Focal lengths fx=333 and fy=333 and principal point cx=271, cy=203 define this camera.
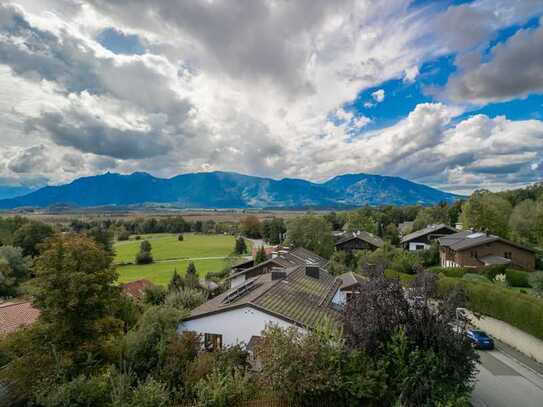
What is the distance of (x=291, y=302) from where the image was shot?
2134cm

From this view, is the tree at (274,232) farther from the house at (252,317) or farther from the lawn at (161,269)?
the house at (252,317)

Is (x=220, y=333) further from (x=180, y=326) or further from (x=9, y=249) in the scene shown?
(x=9, y=249)

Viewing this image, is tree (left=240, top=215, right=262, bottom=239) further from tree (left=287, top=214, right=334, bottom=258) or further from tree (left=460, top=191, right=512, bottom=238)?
tree (left=460, top=191, right=512, bottom=238)

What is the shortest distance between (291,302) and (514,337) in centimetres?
1712

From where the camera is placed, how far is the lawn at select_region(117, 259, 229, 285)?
69.4 metres

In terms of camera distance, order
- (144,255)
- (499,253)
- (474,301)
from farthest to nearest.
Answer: (144,255) < (499,253) < (474,301)

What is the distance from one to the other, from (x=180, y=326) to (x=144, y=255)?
7667 centimetres

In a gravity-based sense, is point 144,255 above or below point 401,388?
below

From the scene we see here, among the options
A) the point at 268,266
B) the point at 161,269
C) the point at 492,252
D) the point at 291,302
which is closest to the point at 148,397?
the point at 291,302

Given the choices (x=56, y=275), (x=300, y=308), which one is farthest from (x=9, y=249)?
(x=300, y=308)

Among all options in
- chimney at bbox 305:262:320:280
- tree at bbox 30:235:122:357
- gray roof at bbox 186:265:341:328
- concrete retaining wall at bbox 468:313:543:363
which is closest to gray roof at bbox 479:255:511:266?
concrete retaining wall at bbox 468:313:543:363

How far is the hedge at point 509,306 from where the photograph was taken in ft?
→ 71.7

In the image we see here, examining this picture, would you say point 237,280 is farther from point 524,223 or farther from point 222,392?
point 524,223

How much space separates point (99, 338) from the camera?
16.5m
